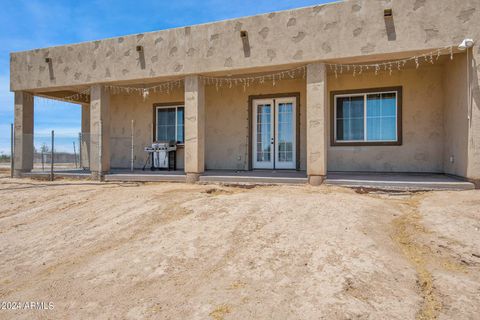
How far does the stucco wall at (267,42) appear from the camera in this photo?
7.43 meters

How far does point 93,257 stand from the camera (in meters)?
5.30

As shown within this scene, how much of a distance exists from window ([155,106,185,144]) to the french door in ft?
8.79

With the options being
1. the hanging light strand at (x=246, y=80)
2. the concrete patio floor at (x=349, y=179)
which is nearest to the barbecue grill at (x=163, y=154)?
the concrete patio floor at (x=349, y=179)

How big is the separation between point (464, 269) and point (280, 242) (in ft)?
7.21

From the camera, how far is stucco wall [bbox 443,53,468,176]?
302 inches

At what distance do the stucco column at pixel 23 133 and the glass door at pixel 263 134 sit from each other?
7.05m

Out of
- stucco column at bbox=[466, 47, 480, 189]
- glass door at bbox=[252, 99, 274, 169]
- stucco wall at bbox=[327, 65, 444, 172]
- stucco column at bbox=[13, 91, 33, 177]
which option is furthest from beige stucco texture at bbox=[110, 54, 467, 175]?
stucco column at bbox=[13, 91, 33, 177]

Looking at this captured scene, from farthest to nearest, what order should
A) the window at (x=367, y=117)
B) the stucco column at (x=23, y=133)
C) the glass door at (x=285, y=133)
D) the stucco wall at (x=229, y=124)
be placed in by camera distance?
1. the stucco column at (x=23, y=133)
2. the stucco wall at (x=229, y=124)
3. the glass door at (x=285, y=133)
4. the window at (x=367, y=117)

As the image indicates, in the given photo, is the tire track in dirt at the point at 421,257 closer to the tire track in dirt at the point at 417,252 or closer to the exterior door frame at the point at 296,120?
the tire track in dirt at the point at 417,252

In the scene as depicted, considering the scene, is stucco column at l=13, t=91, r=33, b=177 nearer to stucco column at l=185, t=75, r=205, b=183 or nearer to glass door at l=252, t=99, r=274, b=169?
stucco column at l=185, t=75, r=205, b=183

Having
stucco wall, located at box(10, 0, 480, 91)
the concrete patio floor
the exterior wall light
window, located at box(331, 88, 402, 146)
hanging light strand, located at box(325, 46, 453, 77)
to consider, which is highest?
stucco wall, located at box(10, 0, 480, 91)

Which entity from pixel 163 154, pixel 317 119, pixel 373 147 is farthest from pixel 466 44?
pixel 163 154

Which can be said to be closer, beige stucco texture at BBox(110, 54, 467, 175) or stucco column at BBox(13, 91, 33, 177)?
beige stucco texture at BBox(110, 54, 467, 175)

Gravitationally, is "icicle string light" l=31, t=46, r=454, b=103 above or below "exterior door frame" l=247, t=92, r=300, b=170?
above
